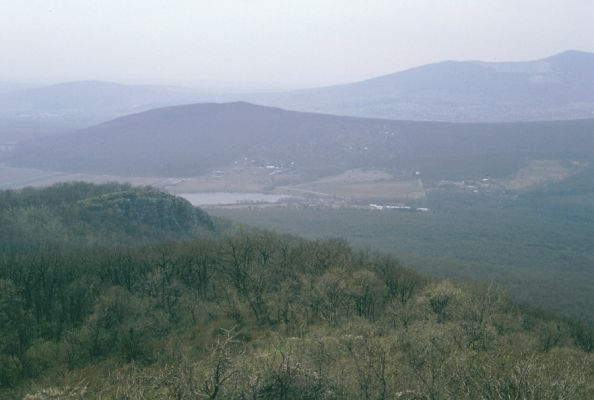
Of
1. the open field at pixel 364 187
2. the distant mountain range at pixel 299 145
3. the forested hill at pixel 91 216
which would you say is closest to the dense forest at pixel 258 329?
the forested hill at pixel 91 216

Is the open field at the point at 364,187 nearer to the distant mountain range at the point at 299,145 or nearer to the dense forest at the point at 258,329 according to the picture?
the distant mountain range at the point at 299,145

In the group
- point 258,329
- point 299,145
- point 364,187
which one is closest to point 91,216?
point 258,329

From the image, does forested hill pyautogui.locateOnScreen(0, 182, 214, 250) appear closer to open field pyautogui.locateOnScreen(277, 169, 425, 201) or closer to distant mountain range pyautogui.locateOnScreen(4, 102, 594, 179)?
open field pyautogui.locateOnScreen(277, 169, 425, 201)

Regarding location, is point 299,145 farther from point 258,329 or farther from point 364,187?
point 258,329

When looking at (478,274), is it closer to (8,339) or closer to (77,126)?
(8,339)

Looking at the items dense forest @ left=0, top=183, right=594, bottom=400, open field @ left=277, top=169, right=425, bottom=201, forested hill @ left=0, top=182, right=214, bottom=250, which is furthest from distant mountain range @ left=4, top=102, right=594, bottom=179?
dense forest @ left=0, top=183, right=594, bottom=400

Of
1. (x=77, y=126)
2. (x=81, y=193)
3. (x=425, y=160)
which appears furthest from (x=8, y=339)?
(x=77, y=126)
